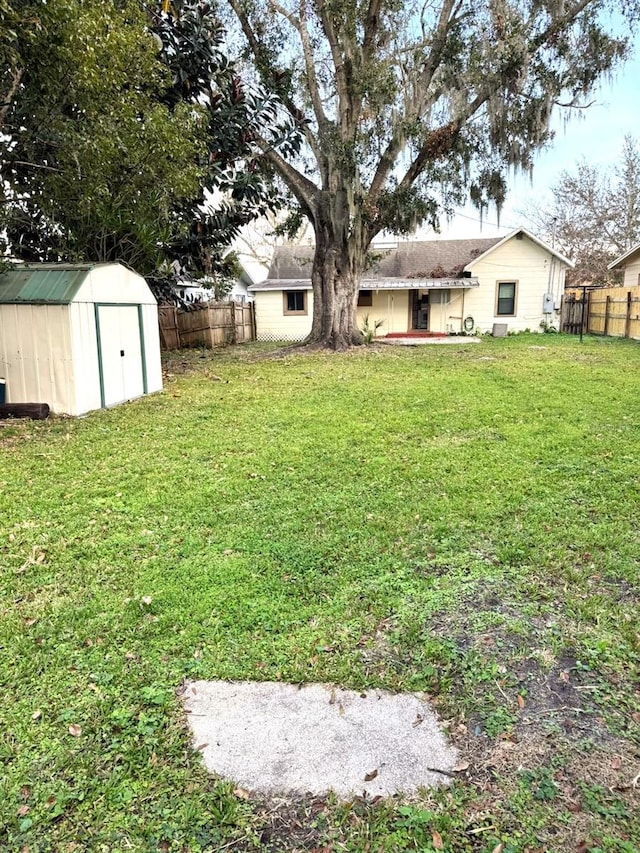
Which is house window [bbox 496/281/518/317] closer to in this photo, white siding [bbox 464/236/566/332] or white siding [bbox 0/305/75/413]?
white siding [bbox 464/236/566/332]

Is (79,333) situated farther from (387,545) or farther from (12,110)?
(387,545)

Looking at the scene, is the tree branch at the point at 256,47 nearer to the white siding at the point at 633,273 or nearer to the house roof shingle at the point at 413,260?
the house roof shingle at the point at 413,260

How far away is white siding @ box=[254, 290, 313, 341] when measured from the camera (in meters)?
21.0

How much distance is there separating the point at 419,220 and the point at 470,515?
1184cm

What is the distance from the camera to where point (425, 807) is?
1.68 meters

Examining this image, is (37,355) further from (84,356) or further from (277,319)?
(277,319)

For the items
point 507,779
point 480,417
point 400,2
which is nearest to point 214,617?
point 507,779

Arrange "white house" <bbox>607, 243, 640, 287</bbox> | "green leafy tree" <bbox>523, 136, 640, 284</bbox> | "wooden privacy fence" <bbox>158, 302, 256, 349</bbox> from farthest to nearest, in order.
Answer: "green leafy tree" <bbox>523, 136, 640, 284</bbox>
"white house" <bbox>607, 243, 640, 287</bbox>
"wooden privacy fence" <bbox>158, 302, 256, 349</bbox>

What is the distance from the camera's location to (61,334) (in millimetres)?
7129

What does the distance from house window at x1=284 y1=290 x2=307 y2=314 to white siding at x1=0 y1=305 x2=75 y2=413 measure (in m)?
14.4

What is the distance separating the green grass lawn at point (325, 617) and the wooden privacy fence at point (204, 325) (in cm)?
1072

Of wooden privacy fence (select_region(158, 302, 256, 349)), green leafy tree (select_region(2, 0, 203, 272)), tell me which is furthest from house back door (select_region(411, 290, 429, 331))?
green leafy tree (select_region(2, 0, 203, 272))

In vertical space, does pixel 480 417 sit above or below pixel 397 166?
below

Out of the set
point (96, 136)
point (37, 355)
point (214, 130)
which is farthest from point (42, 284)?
point (214, 130)
